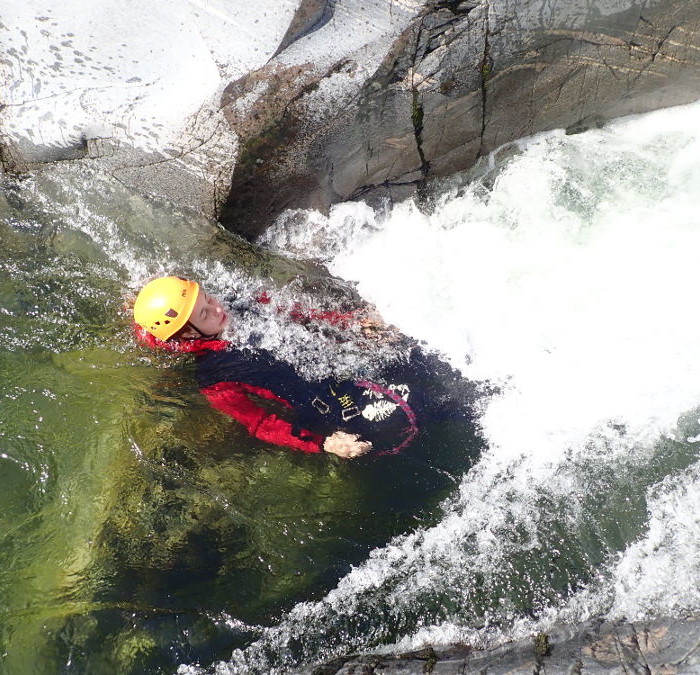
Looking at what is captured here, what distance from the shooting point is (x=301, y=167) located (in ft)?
15.7

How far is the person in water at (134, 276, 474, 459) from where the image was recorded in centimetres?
390

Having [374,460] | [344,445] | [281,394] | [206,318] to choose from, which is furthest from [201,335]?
[374,460]

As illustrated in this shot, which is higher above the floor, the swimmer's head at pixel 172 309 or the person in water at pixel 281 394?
the swimmer's head at pixel 172 309

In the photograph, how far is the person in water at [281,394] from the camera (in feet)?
12.8

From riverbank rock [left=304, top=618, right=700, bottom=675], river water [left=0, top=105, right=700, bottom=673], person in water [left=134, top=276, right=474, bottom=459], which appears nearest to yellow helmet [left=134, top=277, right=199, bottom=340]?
person in water [left=134, top=276, right=474, bottom=459]

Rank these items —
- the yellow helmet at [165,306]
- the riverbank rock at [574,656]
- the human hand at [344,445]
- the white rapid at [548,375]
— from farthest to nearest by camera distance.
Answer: the yellow helmet at [165,306] → the human hand at [344,445] → the white rapid at [548,375] → the riverbank rock at [574,656]

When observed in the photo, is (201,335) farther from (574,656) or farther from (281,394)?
(574,656)

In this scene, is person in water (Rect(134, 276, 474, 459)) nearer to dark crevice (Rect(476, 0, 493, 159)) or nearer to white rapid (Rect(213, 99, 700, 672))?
white rapid (Rect(213, 99, 700, 672))

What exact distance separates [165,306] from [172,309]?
5 cm

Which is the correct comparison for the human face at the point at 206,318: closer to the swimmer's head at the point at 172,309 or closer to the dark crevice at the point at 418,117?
the swimmer's head at the point at 172,309

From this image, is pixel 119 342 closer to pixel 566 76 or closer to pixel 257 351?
pixel 257 351

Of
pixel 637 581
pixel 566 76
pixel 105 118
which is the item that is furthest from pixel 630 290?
pixel 105 118

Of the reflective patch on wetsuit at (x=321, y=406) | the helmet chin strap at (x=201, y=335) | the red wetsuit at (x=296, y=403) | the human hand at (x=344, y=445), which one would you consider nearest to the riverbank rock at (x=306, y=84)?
the helmet chin strap at (x=201, y=335)

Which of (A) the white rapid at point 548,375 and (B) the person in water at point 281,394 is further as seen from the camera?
(B) the person in water at point 281,394
